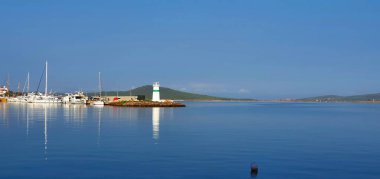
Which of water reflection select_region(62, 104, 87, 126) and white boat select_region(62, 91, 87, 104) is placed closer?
water reflection select_region(62, 104, 87, 126)

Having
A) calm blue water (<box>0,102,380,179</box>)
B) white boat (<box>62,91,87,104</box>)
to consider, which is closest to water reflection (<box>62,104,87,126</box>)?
calm blue water (<box>0,102,380,179</box>)

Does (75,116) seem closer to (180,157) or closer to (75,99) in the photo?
(180,157)

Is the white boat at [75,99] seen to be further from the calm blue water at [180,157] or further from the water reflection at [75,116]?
the calm blue water at [180,157]

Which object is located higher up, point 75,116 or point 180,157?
point 75,116

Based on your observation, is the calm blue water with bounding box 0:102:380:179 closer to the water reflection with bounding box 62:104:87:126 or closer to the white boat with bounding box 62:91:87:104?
the water reflection with bounding box 62:104:87:126


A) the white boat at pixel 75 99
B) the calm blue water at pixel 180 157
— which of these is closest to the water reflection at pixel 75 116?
the calm blue water at pixel 180 157

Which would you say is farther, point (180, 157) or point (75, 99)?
point (75, 99)

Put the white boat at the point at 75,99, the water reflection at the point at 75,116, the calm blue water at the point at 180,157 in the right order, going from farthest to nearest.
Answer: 1. the white boat at the point at 75,99
2. the water reflection at the point at 75,116
3. the calm blue water at the point at 180,157

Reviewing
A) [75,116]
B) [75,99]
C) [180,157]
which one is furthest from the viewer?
[75,99]

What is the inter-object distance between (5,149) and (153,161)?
9929 millimetres

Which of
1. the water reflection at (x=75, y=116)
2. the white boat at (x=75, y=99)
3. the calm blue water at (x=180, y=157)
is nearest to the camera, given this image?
the calm blue water at (x=180, y=157)

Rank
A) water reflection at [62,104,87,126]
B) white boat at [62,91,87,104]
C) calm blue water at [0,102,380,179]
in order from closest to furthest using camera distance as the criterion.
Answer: calm blue water at [0,102,380,179] → water reflection at [62,104,87,126] → white boat at [62,91,87,104]

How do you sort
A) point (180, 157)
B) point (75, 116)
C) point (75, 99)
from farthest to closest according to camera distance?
point (75, 99)
point (75, 116)
point (180, 157)

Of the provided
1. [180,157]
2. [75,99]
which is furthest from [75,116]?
[75,99]
